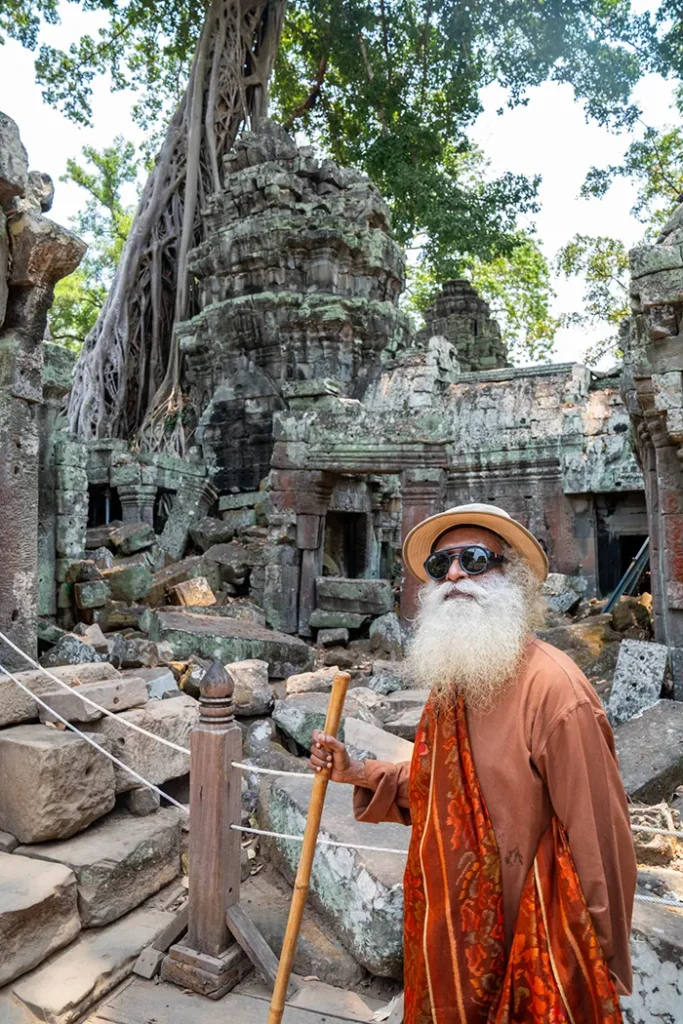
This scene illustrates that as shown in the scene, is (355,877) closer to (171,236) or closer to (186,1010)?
(186,1010)

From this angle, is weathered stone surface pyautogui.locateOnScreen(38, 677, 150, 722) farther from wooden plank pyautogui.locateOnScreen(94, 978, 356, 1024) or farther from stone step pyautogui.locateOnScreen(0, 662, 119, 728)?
wooden plank pyautogui.locateOnScreen(94, 978, 356, 1024)

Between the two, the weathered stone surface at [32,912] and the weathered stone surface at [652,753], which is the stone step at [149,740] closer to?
the weathered stone surface at [32,912]

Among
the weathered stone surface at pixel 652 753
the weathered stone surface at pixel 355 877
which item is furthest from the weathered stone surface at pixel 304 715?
the weathered stone surface at pixel 652 753

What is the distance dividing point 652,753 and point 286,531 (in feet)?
20.7

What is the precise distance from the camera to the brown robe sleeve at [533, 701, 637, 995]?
4.79 feet

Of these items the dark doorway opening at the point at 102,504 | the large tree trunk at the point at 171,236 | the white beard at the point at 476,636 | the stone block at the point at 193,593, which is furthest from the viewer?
the large tree trunk at the point at 171,236

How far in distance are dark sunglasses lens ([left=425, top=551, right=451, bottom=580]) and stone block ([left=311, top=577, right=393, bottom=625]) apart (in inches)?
300

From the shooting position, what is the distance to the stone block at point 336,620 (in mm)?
9492

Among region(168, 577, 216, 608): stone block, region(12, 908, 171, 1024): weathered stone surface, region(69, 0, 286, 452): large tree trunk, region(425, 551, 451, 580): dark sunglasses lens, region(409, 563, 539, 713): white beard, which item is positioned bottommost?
region(12, 908, 171, 1024): weathered stone surface

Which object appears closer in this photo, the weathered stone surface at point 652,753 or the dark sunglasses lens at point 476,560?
the dark sunglasses lens at point 476,560

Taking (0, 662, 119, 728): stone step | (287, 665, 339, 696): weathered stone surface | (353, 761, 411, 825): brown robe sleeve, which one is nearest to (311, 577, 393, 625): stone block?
(287, 665, 339, 696): weathered stone surface

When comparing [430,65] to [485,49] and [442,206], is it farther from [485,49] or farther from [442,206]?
[442,206]

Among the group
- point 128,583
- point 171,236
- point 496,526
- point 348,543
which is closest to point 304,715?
point 496,526

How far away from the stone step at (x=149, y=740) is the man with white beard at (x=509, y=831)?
1861 mm
